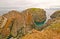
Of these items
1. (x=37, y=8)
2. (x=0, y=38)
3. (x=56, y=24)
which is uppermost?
(x=37, y=8)

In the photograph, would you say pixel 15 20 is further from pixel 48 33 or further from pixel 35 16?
pixel 48 33

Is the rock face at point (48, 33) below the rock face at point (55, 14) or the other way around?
below

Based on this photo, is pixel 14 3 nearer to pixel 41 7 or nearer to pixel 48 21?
pixel 41 7

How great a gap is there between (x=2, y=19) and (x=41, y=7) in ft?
3.39

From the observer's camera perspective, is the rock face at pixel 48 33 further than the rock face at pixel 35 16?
No

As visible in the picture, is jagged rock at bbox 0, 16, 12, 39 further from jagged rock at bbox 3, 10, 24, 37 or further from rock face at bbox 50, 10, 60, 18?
rock face at bbox 50, 10, 60, 18

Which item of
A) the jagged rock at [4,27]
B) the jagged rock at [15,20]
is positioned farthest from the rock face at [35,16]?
the jagged rock at [4,27]

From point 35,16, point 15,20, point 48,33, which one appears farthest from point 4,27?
point 48,33

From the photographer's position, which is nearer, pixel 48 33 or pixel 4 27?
pixel 48 33

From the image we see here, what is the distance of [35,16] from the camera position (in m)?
4.54

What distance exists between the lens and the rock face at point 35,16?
14.7 feet

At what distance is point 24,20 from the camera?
452 centimetres

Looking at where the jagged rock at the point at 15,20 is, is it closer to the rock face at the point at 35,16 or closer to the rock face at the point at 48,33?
the rock face at the point at 35,16

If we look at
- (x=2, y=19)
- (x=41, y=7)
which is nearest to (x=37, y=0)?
(x=41, y=7)
